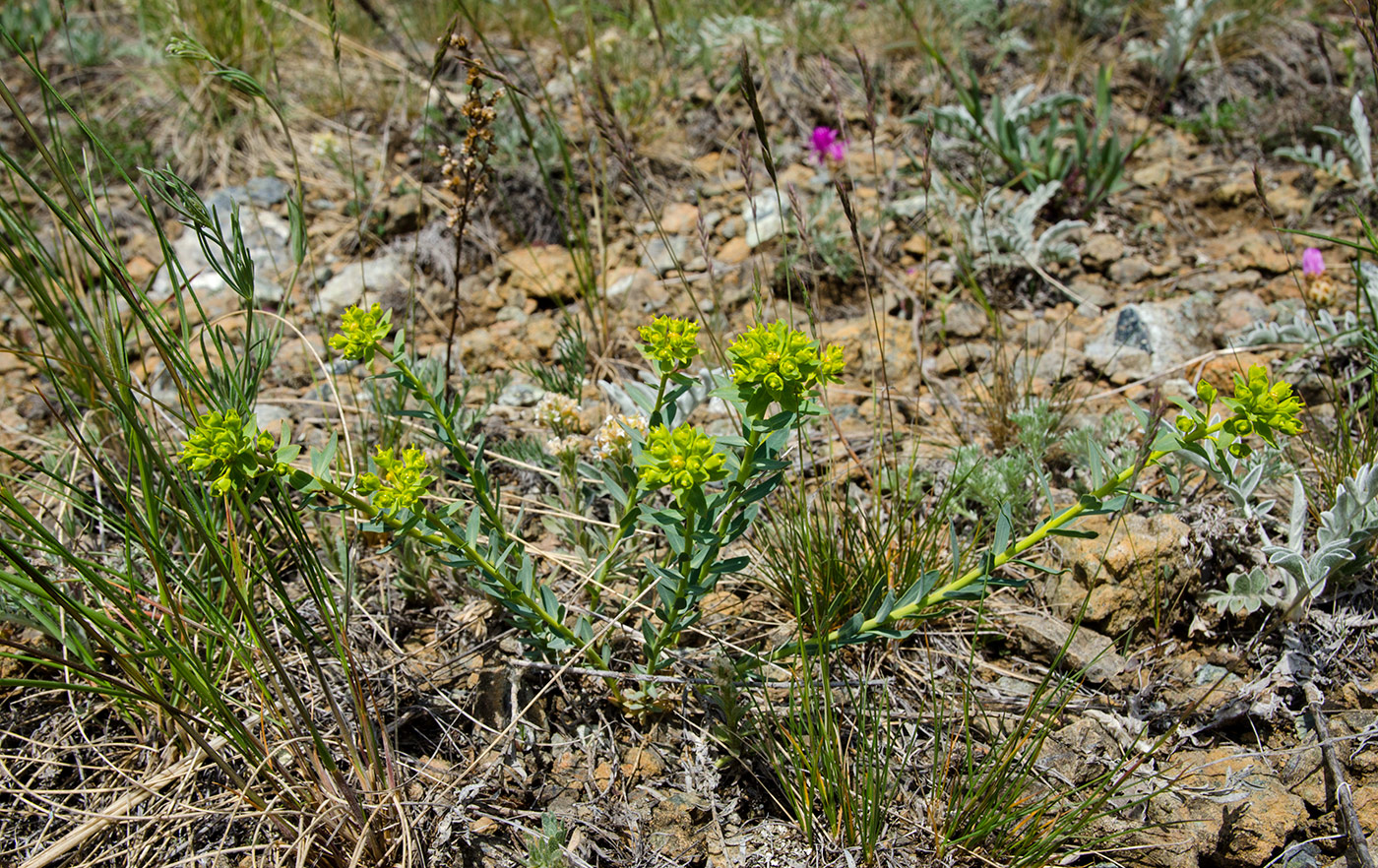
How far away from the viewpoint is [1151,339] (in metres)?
2.98

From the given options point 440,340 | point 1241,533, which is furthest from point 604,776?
point 440,340

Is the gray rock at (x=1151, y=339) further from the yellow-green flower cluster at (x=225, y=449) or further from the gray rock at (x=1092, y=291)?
the yellow-green flower cluster at (x=225, y=449)

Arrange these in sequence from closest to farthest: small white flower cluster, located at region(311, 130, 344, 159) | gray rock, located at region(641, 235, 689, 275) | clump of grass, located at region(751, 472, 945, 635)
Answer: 1. clump of grass, located at region(751, 472, 945, 635)
2. gray rock, located at region(641, 235, 689, 275)
3. small white flower cluster, located at region(311, 130, 344, 159)

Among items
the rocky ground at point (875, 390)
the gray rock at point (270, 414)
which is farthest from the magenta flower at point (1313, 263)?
the gray rock at point (270, 414)

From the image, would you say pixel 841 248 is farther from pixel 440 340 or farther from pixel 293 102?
pixel 293 102

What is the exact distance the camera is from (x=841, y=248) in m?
3.55

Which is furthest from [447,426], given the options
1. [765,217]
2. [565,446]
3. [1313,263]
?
[1313,263]

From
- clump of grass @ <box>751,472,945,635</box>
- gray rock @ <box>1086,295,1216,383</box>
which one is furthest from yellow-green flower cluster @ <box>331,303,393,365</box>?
gray rock @ <box>1086,295,1216,383</box>

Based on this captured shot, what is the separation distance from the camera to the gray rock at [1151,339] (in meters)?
2.92

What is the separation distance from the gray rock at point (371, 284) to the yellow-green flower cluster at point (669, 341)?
2.26 m

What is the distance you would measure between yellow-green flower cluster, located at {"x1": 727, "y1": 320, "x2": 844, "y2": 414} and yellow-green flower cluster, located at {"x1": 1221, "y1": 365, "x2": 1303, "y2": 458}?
0.74 meters

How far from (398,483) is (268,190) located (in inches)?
129

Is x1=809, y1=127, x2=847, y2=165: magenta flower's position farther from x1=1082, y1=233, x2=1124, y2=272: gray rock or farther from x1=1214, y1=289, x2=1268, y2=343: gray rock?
x1=1214, y1=289, x2=1268, y2=343: gray rock

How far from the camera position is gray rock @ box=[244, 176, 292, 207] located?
→ 4098 millimetres
